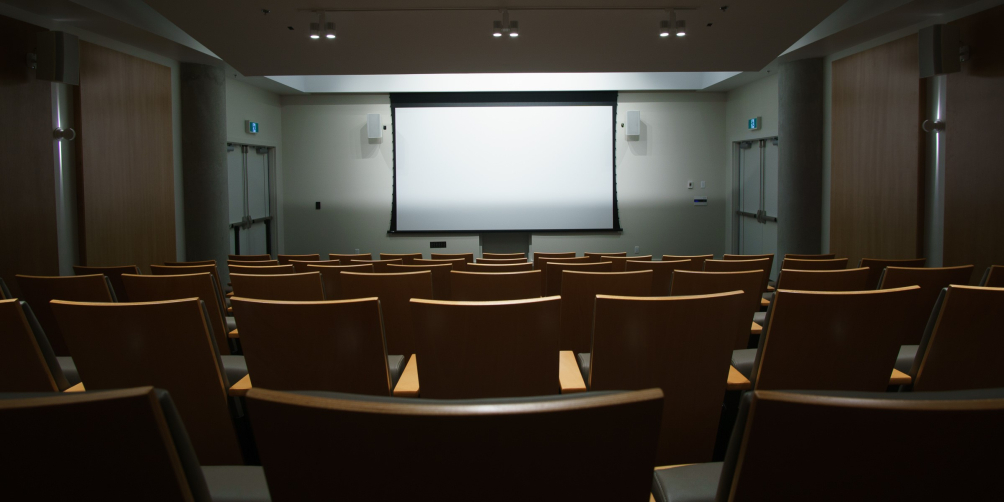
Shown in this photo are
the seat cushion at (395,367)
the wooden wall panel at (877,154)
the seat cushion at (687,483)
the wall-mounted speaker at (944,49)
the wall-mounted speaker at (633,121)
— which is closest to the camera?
the seat cushion at (687,483)

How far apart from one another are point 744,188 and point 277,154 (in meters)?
8.42

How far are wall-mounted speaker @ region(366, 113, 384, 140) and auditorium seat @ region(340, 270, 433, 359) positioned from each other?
316 inches

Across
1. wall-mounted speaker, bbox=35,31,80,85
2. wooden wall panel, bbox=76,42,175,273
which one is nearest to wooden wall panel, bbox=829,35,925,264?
wall-mounted speaker, bbox=35,31,80,85

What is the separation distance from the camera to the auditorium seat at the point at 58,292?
2982mm

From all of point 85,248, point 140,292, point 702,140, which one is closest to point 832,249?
point 702,140

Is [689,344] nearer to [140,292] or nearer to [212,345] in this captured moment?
[212,345]

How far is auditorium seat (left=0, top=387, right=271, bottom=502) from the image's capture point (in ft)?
2.44

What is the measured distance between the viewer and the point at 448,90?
10203 millimetres

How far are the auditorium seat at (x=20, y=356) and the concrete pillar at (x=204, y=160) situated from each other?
6.39m

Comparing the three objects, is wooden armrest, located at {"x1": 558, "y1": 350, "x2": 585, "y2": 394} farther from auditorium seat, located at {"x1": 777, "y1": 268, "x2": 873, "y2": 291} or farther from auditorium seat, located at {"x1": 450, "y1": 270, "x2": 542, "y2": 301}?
auditorium seat, located at {"x1": 777, "y1": 268, "x2": 873, "y2": 291}

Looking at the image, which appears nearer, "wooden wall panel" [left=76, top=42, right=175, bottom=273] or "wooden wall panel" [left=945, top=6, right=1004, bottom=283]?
"wooden wall panel" [left=945, top=6, right=1004, bottom=283]

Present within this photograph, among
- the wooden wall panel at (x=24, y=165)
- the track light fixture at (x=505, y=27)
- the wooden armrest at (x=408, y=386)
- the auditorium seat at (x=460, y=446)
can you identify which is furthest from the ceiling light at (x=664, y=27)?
the wooden wall panel at (x=24, y=165)

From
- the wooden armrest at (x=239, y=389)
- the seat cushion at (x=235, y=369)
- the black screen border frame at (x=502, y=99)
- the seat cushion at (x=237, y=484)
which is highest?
the black screen border frame at (x=502, y=99)

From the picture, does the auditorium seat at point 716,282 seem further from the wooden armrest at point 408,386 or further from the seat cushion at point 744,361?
the wooden armrest at point 408,386
